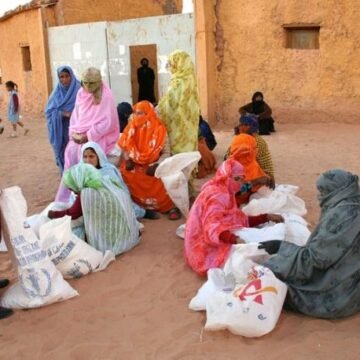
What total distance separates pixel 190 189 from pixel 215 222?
190 centimetres

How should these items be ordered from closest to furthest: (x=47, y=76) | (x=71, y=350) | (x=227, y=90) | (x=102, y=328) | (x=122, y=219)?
(x=71, y=350) → (x=102, y=328) → (x=122, y=219) → (x=227, y=90) → (x=47, y=76)

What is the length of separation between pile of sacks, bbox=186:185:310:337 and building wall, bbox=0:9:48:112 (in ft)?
37.3

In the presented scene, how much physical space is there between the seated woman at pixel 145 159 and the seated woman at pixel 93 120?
0.50 metres

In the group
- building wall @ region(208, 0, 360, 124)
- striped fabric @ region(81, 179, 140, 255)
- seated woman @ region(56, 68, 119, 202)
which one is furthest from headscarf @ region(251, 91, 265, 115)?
striped fabric @ region(81, 179, 140, 255)

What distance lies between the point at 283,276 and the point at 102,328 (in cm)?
116

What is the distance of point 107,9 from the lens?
14570 mm

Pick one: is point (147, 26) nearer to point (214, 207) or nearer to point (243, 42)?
point (243, 42)

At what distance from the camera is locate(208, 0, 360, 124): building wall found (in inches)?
376

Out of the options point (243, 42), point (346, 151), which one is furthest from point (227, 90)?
point (346, 151)

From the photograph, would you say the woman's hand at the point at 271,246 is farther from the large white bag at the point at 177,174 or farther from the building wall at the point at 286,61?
the building wall at the point at 286,61

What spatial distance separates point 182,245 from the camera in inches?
182

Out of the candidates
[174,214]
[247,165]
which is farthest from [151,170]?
[247,165]

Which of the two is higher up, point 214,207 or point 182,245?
point 214,207

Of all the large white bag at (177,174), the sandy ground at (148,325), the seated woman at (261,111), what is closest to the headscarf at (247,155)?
the large white bag at (177,174)
